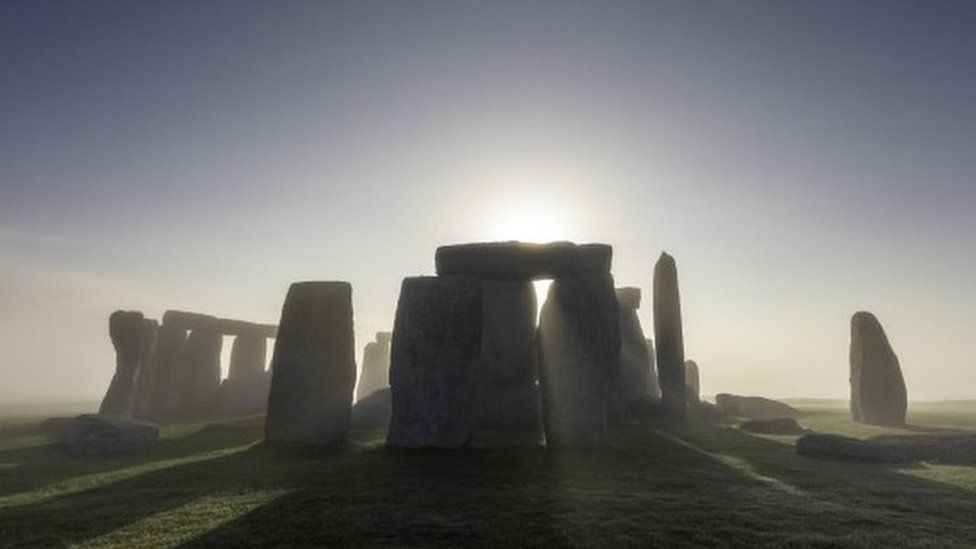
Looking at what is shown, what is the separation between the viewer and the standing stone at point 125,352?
26.8 meters

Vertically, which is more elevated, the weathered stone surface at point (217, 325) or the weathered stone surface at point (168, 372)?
the weathered stone surface at point (217, 325)

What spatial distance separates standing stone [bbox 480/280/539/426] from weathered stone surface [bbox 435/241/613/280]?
9.45ft

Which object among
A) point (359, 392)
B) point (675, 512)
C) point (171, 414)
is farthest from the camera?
point (359, 392)

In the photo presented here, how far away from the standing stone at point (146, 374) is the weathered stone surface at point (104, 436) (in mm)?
11986

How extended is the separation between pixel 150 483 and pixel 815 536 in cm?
1000

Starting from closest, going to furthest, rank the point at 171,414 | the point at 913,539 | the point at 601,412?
the point at 913,539
the point at 601,412
the point at 171,414

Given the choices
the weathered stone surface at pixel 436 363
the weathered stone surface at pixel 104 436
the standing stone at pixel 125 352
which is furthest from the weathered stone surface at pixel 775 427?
the standing stone at pixel 125 352

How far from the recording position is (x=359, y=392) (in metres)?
43.9

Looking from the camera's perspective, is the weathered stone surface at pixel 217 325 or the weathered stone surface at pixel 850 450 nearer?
the weathered stone surface at pixel 850 450

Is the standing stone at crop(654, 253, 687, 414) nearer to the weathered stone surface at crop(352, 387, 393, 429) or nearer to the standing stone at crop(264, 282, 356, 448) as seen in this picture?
the weathered stone surface at crop(352, 387, 393, 429)

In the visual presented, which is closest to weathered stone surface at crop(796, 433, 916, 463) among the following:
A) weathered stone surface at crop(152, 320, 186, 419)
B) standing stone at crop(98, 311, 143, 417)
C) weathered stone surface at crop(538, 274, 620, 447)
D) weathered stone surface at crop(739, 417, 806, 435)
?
weathered stone surface at crop(538, 274, 620, 447)

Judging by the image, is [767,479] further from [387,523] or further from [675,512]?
[387,523]

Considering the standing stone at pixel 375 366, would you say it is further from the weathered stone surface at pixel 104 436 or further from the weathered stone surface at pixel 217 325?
the weathered stone surface at pixel 104 436

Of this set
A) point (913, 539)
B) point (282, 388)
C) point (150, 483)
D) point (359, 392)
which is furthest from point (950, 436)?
point (359, 392)
